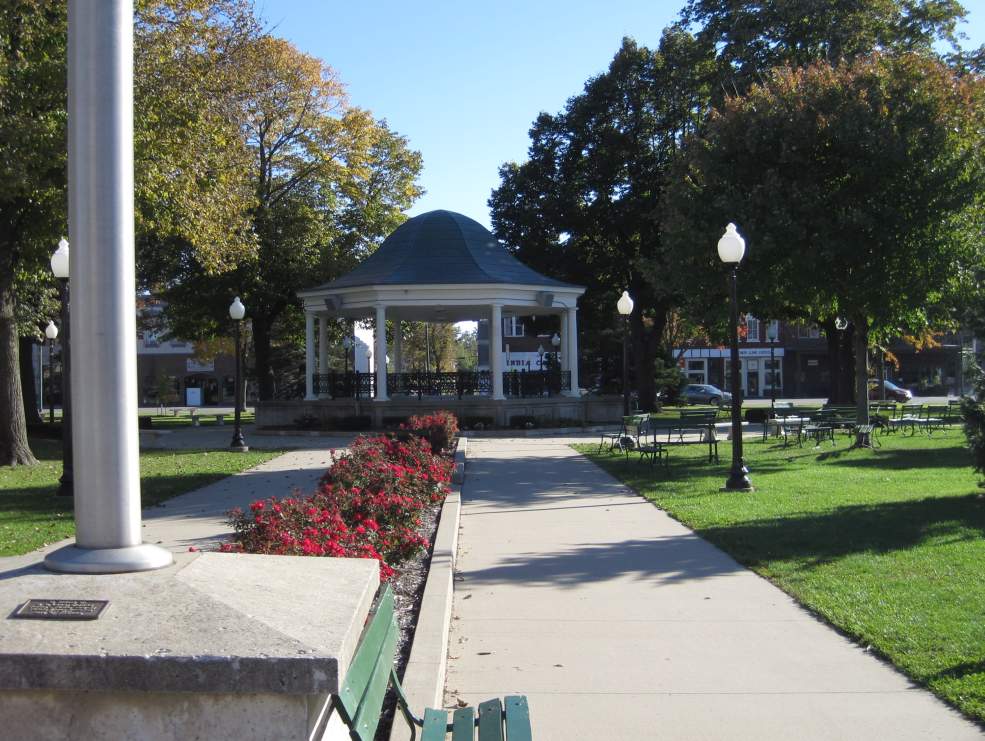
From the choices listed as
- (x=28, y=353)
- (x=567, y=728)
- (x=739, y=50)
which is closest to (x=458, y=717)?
(x=567, y=728)

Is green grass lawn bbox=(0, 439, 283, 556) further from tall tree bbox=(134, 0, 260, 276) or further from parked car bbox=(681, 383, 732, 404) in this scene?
parked car bbox=(681, 383, 732, 404)

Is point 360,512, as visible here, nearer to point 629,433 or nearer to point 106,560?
point 106,560

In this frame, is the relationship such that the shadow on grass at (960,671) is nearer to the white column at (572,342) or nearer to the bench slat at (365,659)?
the bench slat at (365,659)

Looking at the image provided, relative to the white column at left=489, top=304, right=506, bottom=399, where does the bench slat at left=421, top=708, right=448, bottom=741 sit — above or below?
below

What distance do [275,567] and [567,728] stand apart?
1757 millimetres

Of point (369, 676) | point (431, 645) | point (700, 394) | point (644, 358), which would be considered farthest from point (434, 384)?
point (700, 394)

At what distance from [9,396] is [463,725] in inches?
721

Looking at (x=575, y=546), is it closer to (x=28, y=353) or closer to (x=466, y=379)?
(x=466, y=379)

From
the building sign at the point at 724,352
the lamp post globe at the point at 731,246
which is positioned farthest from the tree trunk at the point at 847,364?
the building sign at the point at 724,352

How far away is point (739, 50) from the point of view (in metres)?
32.4

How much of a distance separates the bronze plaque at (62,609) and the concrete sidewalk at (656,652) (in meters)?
2.32

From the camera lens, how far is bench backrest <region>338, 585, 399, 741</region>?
327 centimetres

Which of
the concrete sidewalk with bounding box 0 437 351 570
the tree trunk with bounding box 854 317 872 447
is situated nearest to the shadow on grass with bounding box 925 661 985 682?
the concrete sidewalk with bounding box 0 437 351 570

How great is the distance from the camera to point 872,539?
381 inches
